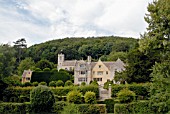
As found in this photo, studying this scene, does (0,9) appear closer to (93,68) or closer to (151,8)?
(151,8)

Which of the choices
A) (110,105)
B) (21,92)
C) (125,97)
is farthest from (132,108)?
(21,92)

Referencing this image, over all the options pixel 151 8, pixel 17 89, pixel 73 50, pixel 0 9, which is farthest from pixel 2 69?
pixel 73 50

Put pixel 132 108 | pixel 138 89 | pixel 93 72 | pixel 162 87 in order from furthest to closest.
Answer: pixel 93 72 → pixel 138 89 → pixel 132 108 → pixel 162 87

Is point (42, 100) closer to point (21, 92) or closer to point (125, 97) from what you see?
point (125, 97)

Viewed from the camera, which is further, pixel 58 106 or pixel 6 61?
pixel 6 61

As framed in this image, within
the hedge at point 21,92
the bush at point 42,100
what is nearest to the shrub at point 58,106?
the bush at point 42,100

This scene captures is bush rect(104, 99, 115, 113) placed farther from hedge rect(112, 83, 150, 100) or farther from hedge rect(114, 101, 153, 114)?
hedge rect(112, 83, 150, 100)

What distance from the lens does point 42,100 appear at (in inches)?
918

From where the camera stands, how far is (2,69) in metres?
44.6

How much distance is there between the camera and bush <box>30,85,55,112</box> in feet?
76.6

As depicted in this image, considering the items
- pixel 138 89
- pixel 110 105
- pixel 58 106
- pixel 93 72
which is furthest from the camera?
pixel 93 72

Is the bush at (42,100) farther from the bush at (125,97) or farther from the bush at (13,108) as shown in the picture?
the bush at (125,97)

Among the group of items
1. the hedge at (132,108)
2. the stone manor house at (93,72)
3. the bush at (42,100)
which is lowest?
the hedge at (132,108)

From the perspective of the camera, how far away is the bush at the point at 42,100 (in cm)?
2336
